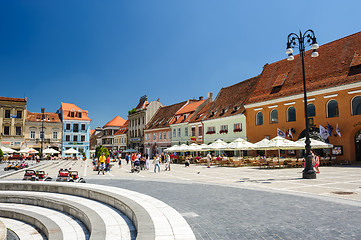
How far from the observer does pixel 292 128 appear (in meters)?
29.2

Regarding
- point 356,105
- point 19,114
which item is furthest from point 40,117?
point 356,105

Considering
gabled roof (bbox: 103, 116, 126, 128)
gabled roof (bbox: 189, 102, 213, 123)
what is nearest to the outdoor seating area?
gabled roof (bbox: 189, 102, 213, 123)

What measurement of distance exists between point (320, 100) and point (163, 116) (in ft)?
119

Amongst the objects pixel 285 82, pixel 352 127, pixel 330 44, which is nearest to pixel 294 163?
pixel 352 127

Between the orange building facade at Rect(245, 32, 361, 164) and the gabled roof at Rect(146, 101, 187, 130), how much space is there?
2252 centimetres

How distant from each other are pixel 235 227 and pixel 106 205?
445 cm

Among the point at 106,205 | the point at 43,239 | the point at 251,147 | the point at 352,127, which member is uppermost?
the point at 352,127

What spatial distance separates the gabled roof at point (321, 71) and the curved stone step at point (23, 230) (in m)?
25.9

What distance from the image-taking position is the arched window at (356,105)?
77.8 ft

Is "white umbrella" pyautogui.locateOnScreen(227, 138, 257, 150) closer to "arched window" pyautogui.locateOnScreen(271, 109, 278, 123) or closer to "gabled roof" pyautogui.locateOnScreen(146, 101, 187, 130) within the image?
"arched window" pyautogui.locateOnScreen(271, 109, 278, 123)

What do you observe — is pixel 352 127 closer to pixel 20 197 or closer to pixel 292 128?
pixel 292 128

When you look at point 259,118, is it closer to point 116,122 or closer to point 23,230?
point 23,230

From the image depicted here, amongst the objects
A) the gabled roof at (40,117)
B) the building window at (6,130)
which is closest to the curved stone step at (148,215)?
the building window at (6,130)

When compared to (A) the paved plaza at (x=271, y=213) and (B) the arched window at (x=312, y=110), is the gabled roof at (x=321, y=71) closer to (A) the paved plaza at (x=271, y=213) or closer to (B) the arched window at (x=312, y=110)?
(B) the arched window at (x=312, y=110)
